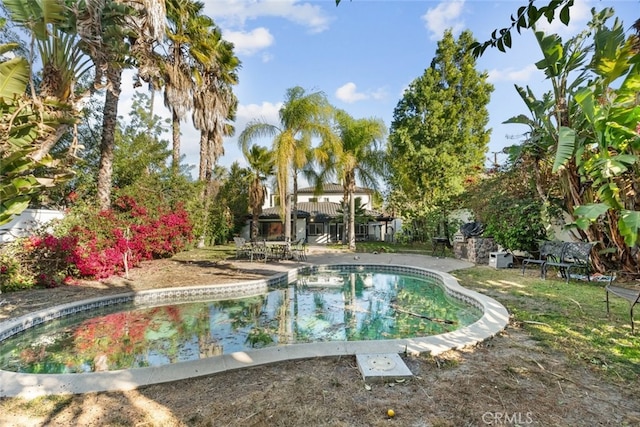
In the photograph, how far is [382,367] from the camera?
369cm

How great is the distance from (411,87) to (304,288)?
826 inches

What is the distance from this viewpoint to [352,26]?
13.6 ft

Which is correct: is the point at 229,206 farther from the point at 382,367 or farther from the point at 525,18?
the point at 525,18

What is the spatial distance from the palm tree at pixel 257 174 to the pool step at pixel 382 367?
20.7 m

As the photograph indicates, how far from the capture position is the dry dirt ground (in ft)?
9.25

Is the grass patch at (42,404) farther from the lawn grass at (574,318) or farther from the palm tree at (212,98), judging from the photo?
the palm tree at (212,98)

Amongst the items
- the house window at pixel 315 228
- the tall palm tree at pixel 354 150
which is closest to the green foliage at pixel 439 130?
the tall palm tree at pixel 354 150

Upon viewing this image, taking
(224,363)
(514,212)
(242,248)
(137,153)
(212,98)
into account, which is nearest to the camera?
(224,363)

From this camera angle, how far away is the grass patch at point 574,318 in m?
4.03

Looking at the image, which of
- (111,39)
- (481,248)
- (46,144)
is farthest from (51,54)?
(481,248)

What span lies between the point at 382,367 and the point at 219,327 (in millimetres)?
3782

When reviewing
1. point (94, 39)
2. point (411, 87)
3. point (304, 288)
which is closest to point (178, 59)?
point (94, 39)

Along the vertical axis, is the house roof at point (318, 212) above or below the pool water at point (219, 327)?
above

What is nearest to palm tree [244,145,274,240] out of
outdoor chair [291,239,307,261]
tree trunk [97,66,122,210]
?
outdoor chair [291,239,307,261]
